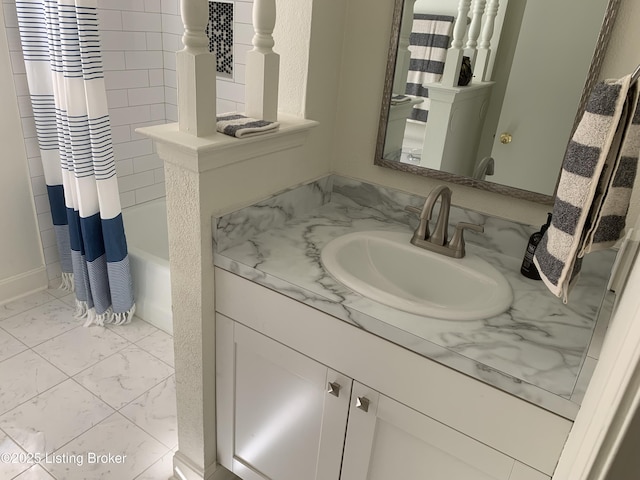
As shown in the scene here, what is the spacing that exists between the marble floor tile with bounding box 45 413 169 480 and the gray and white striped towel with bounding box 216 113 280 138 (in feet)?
3.83

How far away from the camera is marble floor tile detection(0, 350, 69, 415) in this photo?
72.5 inches

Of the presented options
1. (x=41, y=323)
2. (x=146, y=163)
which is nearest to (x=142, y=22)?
(x=146, y=163)

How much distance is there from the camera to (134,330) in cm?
229

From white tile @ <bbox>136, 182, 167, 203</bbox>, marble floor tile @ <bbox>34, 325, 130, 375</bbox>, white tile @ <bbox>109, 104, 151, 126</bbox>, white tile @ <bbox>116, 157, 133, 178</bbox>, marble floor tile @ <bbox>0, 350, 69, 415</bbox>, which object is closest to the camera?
marble floor tile @ <bbox>0, 350, 69, 415</bbox>

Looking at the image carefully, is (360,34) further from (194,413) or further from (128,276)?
(128,276)

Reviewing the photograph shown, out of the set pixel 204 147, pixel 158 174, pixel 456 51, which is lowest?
pixel 158 174

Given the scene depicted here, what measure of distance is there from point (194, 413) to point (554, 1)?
1.46 m

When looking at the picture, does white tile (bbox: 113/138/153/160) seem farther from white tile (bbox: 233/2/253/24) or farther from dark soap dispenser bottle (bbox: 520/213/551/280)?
dark soap dispenser bottle (bbox: 520/213/551/280)

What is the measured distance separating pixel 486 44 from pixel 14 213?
215 centimetres

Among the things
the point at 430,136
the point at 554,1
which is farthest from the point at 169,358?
the point at 554,1

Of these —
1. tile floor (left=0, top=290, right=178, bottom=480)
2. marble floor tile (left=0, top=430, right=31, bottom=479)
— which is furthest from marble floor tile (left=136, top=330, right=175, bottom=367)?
marble floor tile (left=0, top=430, right=31, bottom=479)

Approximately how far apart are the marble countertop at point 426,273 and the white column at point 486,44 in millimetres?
376

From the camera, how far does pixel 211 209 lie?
1204 mm

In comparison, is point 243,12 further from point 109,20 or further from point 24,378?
point 24,378
